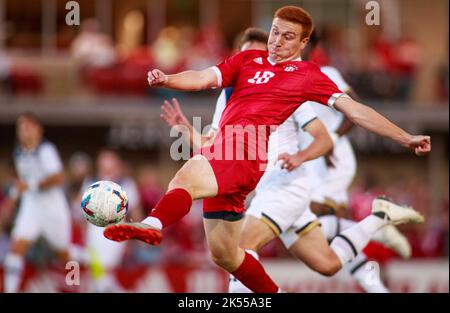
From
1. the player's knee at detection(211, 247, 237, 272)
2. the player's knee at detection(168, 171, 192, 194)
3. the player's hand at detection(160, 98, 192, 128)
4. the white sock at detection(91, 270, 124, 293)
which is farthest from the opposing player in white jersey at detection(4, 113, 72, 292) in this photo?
the player's knee at detection(168, 171, 192, 194)

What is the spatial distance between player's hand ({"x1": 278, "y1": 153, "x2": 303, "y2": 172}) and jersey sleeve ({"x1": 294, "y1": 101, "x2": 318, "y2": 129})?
53 cm

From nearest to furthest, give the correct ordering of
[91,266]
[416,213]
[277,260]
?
1. [416,213]
2. [91,266]
3. [277,260]

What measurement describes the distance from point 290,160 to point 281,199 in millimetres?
832

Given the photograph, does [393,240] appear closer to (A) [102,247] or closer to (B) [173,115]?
(B) [173,115]

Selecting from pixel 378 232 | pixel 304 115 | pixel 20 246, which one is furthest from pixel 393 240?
pixel 20 246

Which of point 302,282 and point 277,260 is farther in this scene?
point 277,260

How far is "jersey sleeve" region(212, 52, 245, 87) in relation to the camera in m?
7.67

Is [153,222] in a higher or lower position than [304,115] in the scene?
lower

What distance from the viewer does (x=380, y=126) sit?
729 centimetres

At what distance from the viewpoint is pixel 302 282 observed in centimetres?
1506

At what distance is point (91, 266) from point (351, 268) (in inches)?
217

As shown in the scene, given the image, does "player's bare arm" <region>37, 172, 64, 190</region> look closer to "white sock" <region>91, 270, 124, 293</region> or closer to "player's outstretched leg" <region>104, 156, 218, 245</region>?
"white sock" <region>91, 270, 124, 293</region>
